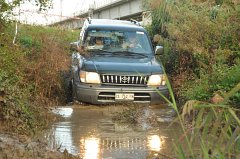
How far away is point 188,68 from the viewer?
40.5 ft

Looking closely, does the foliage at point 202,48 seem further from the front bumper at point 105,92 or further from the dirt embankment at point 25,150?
the dirt embankment at point 25,150

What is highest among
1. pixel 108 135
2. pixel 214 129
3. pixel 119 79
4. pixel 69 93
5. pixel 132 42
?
pixel 214 129

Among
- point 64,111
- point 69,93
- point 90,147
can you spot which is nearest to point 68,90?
point 69,93

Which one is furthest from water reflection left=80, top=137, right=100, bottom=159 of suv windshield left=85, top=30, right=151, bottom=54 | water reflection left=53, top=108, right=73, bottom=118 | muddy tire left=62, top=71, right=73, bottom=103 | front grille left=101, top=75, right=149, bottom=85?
suv windshield left=85, top=30, right=151, bottom=54

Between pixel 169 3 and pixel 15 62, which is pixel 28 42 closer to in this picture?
pixel 169 3

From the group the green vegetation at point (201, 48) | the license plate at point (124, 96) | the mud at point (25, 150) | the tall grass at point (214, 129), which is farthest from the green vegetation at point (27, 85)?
the tall grass at point (214, 129)

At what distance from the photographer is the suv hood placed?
9.95 metres

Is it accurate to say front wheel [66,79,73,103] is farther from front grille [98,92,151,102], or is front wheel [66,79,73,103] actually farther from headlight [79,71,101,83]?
front grille [98,92,151,102]

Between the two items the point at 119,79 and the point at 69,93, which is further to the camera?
the point at 69,93

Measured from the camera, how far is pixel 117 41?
450 inches

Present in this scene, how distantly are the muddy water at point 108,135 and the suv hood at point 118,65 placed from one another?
766 mm

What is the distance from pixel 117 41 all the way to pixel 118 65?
1460 millimetres

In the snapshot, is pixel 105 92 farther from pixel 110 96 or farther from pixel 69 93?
pixel 69 93

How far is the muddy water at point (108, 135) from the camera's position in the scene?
20.7 feet
